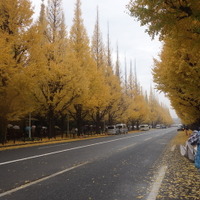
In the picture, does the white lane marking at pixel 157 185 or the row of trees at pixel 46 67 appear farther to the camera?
the row of trees at pixel 46 67

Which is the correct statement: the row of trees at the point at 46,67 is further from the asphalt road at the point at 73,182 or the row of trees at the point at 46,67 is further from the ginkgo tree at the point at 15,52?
the asphalt road at the point at 73,182

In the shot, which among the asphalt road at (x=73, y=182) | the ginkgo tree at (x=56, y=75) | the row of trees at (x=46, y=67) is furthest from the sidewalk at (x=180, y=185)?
the ginkgo tree at (x=56, y=75)

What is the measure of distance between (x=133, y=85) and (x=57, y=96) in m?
43.5

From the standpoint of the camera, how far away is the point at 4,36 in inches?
675

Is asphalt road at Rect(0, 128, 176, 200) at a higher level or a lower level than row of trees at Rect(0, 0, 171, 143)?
lower

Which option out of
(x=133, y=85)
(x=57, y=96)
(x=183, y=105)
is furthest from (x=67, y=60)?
(x=133, y=85)

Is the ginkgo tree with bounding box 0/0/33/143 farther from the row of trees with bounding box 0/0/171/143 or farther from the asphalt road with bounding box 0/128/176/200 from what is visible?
the asphalt road with bounding box 0/128/176/200

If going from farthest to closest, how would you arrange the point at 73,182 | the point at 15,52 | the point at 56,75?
the point at 56,75
the point at 15,52
the point at 73,182

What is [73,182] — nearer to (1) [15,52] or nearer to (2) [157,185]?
(2) [157,185]

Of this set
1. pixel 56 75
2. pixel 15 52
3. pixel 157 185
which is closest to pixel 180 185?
pixel 157 185

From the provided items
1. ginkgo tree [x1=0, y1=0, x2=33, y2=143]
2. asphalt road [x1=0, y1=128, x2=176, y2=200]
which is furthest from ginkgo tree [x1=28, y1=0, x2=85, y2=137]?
asphalt road [x1=0, y1=128, x2=176, y2=200]

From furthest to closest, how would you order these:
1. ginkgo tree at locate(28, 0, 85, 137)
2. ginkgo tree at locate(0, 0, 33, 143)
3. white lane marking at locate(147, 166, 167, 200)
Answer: ginkgo tree at locate(28, 0, 85, 137) → ginkgo tree at locate(0, 0, 33, 143) → white lane marking at locate(147, 166, 167, 200)

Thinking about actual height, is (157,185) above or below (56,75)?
below

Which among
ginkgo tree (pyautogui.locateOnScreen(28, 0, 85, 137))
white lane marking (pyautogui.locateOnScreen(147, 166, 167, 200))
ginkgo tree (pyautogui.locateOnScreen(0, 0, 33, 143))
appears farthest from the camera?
ginkgo tree (pyautogui.locateOnScreen(28, 0, 85, 137))
